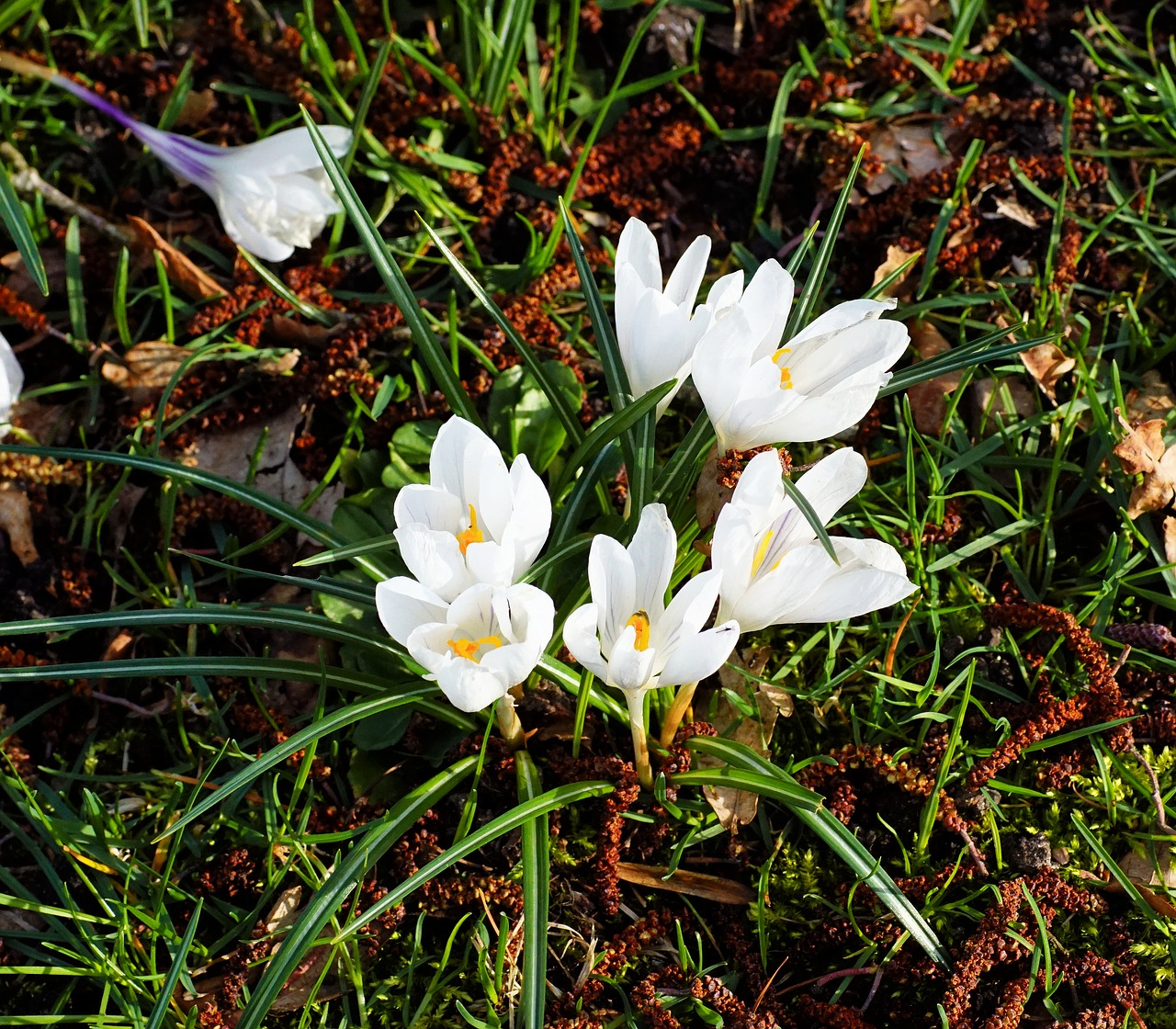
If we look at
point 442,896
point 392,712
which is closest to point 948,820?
point 442,896

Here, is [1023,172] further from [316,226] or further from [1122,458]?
[316,226]

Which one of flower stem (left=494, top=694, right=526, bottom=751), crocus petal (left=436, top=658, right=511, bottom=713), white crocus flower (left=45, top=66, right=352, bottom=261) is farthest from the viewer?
white crocus flower (left=45, top=66, right=352, bottom=261)

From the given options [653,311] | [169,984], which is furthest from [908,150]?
[169,984]

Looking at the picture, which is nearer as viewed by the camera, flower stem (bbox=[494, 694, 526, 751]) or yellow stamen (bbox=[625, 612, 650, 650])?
yellow stamen (bbox=[625, 612, 650, 650])

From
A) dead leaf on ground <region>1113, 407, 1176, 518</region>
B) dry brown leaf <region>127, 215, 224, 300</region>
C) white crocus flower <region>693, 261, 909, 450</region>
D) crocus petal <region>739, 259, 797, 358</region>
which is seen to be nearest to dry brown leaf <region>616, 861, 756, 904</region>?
white crocus flower <region>693, 261, 909, 450</region>

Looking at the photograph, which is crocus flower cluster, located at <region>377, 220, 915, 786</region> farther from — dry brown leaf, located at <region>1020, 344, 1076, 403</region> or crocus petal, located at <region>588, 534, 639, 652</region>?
dry brown leaf, located at <region>1020, 344, 1076, 403</region>

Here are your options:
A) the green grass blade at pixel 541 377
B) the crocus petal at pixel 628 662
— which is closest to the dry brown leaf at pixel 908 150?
the green grass blade at pixel 541 377

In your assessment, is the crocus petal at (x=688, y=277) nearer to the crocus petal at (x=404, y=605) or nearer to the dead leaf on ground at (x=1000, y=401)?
the crocus petal at (x=404, y=605)
